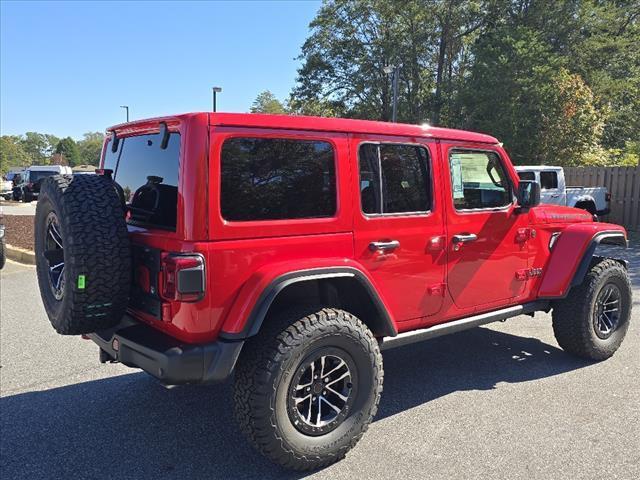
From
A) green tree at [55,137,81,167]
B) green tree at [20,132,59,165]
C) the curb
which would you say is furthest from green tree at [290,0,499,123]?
green tree at [20,132,59,165]

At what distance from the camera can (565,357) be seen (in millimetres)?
4730

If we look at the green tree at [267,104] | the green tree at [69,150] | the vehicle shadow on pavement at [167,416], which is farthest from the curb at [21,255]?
the green tree at [69,150]

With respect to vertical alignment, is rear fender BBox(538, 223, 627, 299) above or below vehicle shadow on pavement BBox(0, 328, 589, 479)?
above

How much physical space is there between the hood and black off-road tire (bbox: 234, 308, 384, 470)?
2.15 m

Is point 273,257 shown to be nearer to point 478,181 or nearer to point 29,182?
point 478,181

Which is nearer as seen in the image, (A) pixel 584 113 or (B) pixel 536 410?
(B) pixel 536 410

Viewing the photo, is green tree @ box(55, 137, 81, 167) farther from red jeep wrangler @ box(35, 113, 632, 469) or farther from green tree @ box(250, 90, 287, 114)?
red jeep wrangler @ box(35, 113, 632, 469)

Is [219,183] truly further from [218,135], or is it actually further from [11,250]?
[11,250]

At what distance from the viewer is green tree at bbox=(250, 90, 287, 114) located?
185 feet

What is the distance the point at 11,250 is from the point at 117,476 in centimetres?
870

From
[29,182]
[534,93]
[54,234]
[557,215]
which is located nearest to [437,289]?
[557,215]

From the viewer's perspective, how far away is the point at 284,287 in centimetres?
283

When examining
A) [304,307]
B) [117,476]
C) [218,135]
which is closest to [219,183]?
[218,135]

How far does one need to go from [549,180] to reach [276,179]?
37.5 feet
